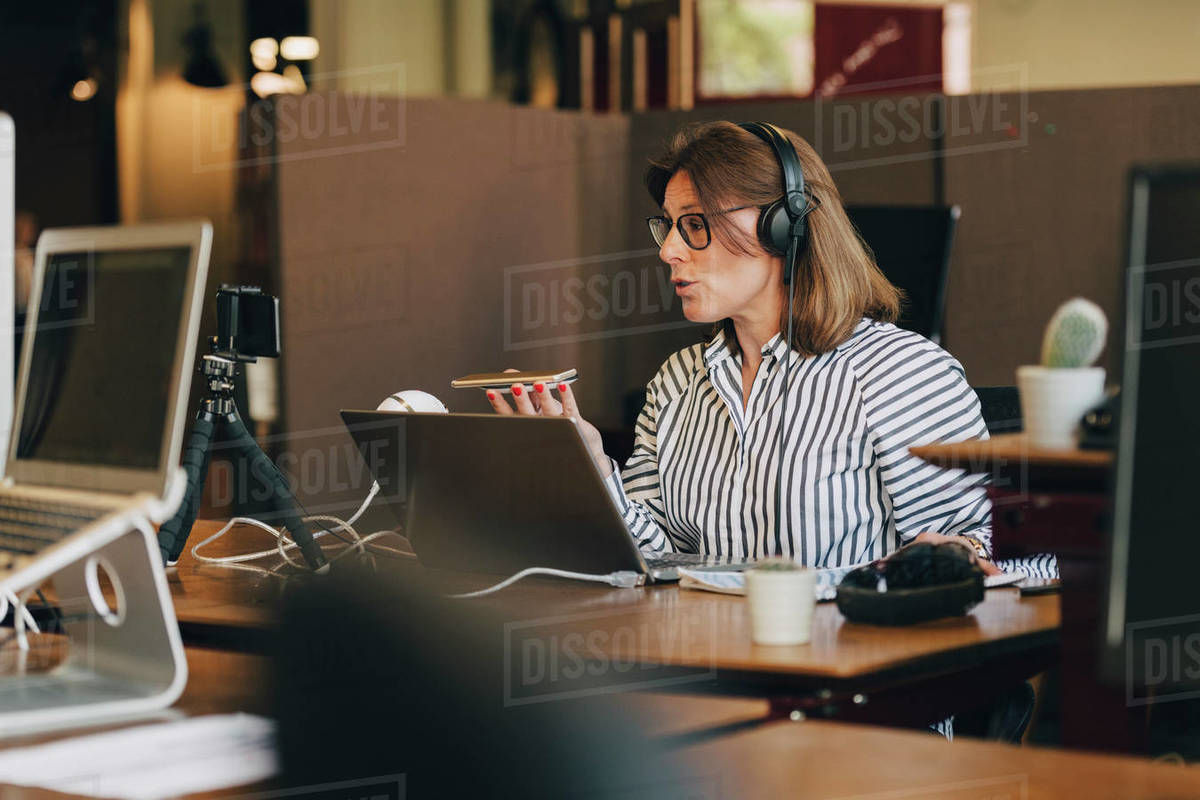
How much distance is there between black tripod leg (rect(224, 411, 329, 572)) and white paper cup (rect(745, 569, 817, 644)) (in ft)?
2.06

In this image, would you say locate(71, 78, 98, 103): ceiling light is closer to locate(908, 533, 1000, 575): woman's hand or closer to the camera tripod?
the camera tripod

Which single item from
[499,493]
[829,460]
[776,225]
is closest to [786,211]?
[776,225]

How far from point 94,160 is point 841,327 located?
5051 millimetres

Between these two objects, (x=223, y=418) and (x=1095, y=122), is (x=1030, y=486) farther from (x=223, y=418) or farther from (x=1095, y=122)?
(x=1095, y=122)

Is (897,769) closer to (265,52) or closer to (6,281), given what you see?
(6,281)

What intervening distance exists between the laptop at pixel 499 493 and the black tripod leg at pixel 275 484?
0.34 ft

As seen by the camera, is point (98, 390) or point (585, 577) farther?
point (585, 577)

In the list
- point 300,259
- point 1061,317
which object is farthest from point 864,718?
point 300,259

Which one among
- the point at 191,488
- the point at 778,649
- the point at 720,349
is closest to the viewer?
the point at 778,649

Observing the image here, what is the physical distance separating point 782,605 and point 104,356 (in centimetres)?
63

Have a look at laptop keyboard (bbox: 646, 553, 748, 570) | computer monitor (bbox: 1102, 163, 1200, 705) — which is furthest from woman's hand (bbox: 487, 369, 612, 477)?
computer monitor (bbox: 1102, 163, 1200, 705)

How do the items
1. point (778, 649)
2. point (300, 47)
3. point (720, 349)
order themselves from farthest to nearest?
point (300, 47) < point (720, 349) < point (778, 649)

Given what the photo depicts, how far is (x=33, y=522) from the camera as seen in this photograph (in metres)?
1.21

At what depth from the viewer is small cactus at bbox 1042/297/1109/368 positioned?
1.10 metres
